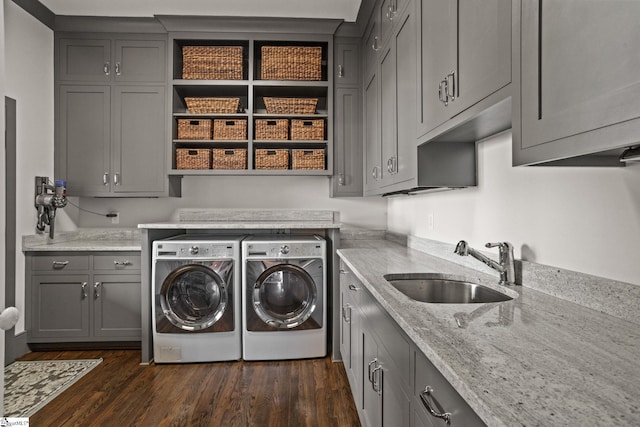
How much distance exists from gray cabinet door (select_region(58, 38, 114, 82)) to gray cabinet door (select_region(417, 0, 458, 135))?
2.89m

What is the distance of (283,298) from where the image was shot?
2.97 metres

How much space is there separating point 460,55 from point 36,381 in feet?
10.9

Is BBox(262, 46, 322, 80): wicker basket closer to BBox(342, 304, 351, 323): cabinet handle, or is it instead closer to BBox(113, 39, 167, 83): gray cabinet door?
BBox(113, 39, 167, 83): gray cabinet door

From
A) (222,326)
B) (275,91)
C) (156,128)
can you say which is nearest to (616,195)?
(222,326)

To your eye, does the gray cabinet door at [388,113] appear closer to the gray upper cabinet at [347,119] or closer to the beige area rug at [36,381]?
the gray upper cabinet at [347,119]

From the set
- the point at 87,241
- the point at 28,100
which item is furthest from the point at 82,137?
the point at 87,241

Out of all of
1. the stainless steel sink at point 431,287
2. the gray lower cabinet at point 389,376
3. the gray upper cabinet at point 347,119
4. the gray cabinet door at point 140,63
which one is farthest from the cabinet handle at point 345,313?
the gray cabinet door at point 140,63

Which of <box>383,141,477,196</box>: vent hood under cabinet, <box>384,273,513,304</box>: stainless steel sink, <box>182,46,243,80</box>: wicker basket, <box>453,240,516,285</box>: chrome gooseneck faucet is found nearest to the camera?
<box>453,240,516,285</box>: chrome gooseneck faucet

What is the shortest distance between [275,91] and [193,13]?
3.11 feet

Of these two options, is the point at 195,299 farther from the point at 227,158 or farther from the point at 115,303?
the point at 227,158

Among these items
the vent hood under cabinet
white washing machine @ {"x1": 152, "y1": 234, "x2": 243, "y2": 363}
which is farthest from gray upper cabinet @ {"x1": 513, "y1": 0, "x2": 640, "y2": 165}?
white washing machine @ {"x1": 152, "y1": 234, "x2": 243, "y2": 363}

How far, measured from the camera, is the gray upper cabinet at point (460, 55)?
1.07 metres

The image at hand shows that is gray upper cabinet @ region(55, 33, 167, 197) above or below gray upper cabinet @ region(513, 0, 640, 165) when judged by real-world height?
above

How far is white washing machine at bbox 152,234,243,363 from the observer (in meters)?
2.90
